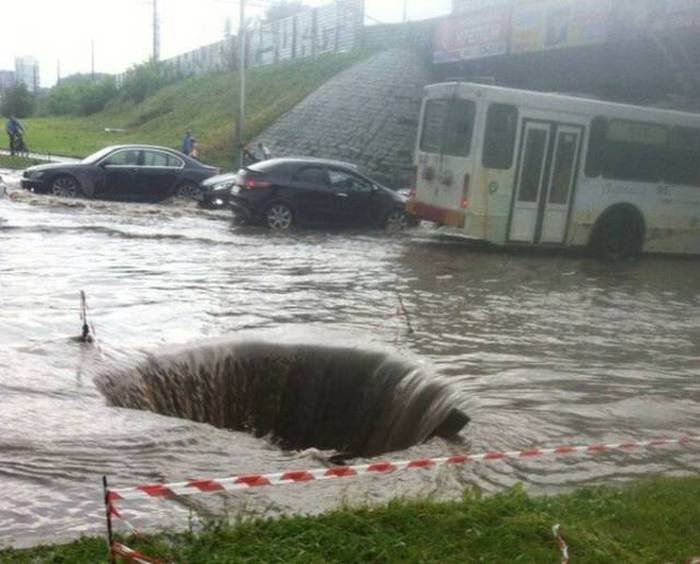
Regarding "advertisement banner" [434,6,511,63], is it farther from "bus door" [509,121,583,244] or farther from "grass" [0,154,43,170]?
"grass" [0,154,43,170]

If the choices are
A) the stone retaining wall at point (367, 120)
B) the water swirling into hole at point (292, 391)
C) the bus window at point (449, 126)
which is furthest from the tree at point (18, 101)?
the water swirling into hole at point (292, 391)

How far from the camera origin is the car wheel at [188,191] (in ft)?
74.5

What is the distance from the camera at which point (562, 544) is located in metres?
3.94

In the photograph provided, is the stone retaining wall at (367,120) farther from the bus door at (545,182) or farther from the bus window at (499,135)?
the bus window at (499,135)

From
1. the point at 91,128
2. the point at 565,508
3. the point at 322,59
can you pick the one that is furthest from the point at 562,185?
the point at 91,128

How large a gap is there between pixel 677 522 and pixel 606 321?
22.3 feet

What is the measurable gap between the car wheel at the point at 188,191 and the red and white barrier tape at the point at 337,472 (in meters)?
17.8

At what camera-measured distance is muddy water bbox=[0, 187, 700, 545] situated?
5402 millimetres

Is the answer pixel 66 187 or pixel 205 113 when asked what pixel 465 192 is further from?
pixel 205 113

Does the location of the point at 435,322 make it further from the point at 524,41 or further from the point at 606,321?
the point at 524,41

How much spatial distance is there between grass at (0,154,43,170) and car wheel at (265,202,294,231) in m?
19.1

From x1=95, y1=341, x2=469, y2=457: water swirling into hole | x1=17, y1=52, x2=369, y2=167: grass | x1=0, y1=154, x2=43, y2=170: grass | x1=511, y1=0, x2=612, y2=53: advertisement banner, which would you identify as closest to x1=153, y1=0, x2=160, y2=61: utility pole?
x1=17, y1=52, x2=369, y2=167: grass

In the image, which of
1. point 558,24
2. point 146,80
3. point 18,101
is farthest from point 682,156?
point 18,101

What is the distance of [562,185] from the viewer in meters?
16.6
